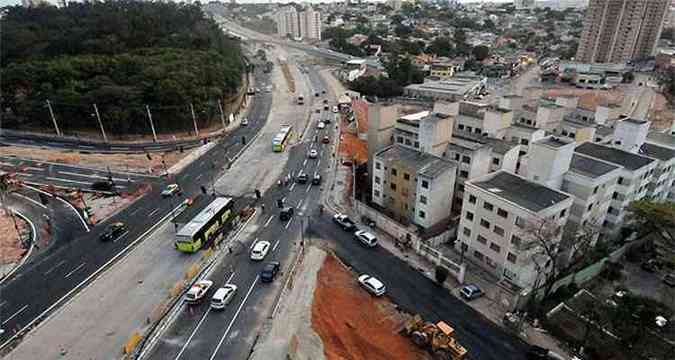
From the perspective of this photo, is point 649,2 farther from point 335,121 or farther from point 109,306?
point 109,306

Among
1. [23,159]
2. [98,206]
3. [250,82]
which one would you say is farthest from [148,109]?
[250,82]

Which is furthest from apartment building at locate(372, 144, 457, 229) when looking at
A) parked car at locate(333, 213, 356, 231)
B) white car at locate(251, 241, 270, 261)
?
white car at locate(251, 241, 270, 261)

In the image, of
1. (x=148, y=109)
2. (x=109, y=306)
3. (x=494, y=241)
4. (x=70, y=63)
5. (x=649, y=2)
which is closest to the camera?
(x=109, y=306)

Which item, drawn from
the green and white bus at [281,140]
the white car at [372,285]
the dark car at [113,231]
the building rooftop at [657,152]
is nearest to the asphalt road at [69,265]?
the dark car at [113,231]

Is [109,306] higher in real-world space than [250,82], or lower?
lower

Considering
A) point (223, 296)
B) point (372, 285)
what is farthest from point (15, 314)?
point (372, 285)

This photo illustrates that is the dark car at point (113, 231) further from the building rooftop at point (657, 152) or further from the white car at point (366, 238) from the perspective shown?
the building rooftop at point (657, 152)
